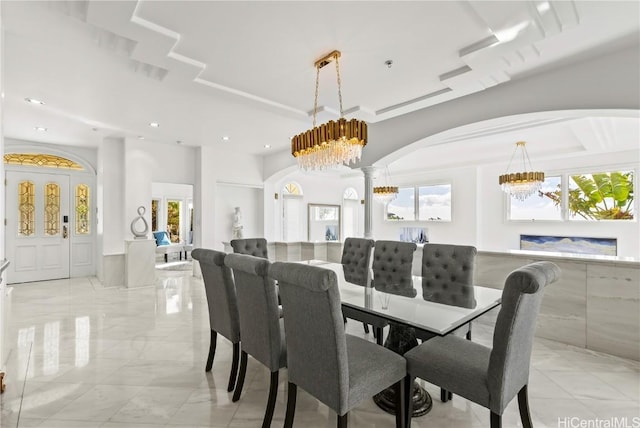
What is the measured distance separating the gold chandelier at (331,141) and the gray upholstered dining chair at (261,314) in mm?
1214

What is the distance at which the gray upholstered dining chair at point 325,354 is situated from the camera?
1422 millimetres

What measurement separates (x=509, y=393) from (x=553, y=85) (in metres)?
2.81

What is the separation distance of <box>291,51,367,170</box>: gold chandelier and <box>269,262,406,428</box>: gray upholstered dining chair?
134 cm

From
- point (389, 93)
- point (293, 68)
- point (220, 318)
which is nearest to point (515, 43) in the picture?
point (389, 93)

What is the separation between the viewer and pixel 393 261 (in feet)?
10.8

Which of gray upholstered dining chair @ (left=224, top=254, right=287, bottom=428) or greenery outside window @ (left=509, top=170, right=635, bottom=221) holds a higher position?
greenery outside window @ (left=509, top=170, right=635, bottom=221)

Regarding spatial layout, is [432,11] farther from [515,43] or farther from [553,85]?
[553,85]

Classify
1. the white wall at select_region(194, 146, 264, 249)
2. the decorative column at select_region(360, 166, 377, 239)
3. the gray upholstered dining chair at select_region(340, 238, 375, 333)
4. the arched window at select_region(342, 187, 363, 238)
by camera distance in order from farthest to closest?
1. the arched window at select_region(342, 187, 363, 238)
2. the white wall at select_region(194, 146, 264, 249)
3. the decorative column at select_region(360, 166, 377, 239)
4. the gray upholstered dining chair at select_region(340, 238, 375, 333)

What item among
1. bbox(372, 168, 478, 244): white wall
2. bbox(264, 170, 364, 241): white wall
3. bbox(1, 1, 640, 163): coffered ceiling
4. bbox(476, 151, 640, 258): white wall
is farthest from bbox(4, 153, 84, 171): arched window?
bbox(476, 151, 640, 258): white wall

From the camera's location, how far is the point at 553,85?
9.52 ft

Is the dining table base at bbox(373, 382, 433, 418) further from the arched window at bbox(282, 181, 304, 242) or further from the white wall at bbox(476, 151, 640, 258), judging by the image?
the arched window at bbox(282, 181, 304, 242)

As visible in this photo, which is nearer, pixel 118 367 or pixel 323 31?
pixel 323 31

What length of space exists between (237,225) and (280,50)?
5013 millimetres

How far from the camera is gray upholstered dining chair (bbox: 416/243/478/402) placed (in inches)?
92.4
